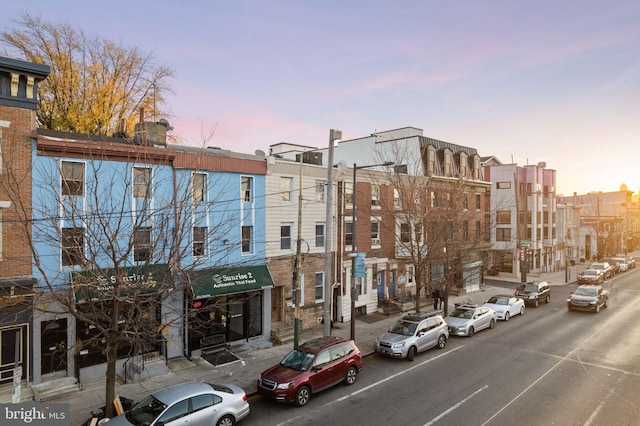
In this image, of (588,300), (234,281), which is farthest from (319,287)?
(588,300)

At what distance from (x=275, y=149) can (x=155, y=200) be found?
2165 centimetres

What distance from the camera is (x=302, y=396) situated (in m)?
13.1

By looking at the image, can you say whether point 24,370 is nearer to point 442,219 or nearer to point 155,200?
point 155,200

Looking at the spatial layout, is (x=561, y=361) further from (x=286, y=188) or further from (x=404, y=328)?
(x=286, y=188)

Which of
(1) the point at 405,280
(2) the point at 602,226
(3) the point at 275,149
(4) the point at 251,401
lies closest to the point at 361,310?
(1) the point at 405,280

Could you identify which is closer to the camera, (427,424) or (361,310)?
(427,424)

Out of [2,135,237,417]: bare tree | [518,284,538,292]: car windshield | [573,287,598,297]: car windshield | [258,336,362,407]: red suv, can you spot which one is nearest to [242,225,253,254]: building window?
[2,135,237,417]: bare tree

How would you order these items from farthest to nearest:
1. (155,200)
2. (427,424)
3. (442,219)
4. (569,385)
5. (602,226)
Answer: (602,226) → (442,219) → (155,200) → (569,385) → (427,424)

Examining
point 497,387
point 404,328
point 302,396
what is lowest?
point 497,387

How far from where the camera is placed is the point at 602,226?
7000cm

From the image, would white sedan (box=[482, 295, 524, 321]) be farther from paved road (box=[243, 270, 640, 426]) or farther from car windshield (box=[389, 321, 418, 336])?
car windshield (box=[389, 321, 418, 336])

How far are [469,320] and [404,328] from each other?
5849mm

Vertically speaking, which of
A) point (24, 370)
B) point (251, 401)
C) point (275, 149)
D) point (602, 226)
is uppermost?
point (275, 149)

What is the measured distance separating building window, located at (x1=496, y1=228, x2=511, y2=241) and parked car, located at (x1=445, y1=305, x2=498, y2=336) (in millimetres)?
27498
